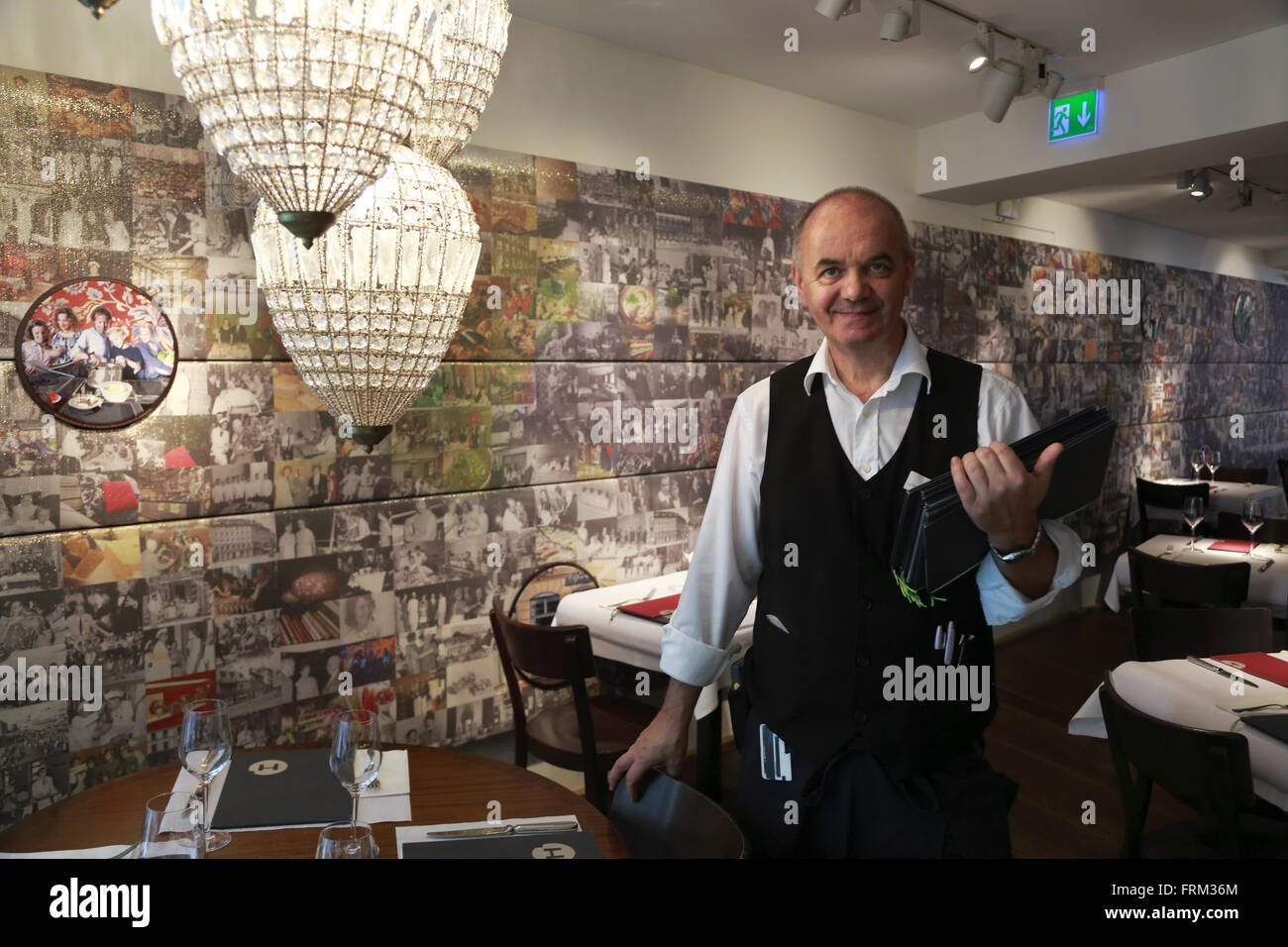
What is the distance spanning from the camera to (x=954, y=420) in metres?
1.61

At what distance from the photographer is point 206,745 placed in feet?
4.97

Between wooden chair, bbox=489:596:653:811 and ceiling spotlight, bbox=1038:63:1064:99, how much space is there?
3.38 metres

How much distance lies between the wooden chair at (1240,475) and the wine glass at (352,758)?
294 inches

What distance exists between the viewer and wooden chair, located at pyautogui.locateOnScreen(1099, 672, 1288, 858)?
1909 millimetres

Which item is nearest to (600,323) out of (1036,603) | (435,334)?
(435,334)

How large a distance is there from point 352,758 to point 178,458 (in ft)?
5.52

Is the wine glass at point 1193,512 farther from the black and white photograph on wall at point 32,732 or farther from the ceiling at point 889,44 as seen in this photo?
the black and white photograph on wall at point 32,732

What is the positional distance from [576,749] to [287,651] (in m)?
1.06

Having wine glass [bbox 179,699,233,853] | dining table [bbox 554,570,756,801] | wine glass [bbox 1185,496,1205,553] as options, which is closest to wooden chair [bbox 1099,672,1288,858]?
dining table [bbox 554,570,756,801]

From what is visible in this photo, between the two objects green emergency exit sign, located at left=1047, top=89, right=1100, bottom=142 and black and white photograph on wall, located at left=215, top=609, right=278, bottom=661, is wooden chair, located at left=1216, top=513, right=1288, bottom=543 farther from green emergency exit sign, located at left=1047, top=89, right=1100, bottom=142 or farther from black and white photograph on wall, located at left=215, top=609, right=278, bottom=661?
black and white photograph on wall, located at left=215, top=609, right=278, bottom=661

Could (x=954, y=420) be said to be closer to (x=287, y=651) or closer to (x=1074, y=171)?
(x=287, y=651)

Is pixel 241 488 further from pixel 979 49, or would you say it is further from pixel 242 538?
pixel 979 49

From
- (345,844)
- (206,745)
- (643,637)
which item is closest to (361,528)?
(643,637)
